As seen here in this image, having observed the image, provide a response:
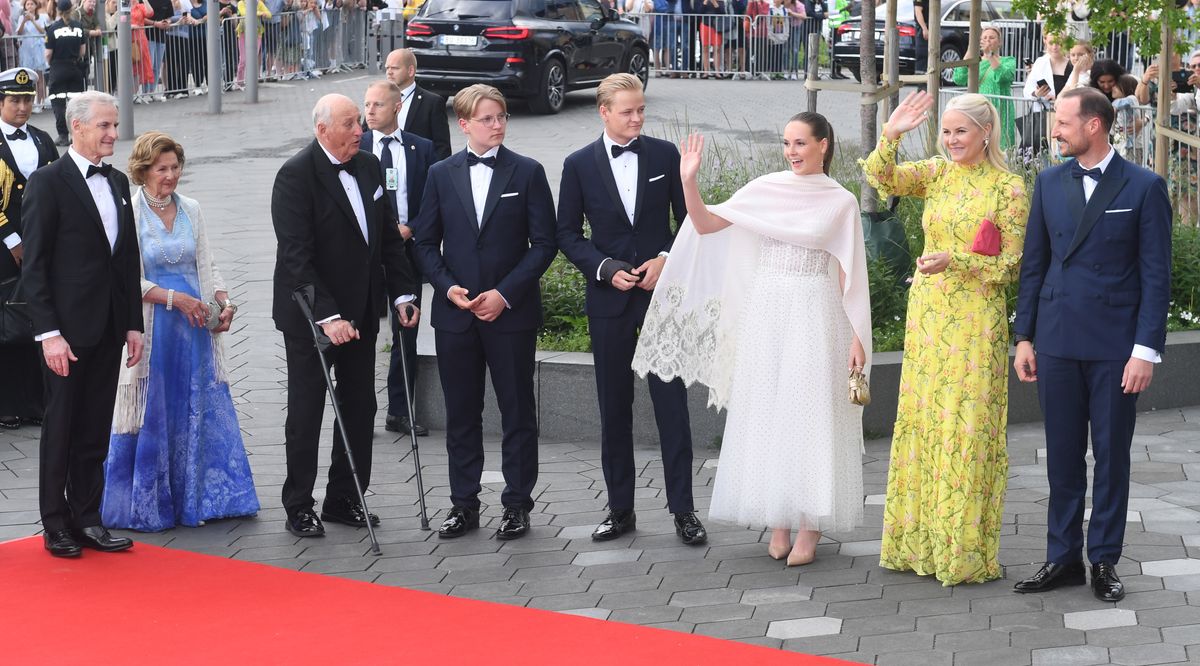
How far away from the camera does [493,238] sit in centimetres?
687

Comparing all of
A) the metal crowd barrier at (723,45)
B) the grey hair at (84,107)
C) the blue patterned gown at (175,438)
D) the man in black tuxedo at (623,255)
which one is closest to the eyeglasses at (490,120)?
the man in black tuxedo at (623,255)

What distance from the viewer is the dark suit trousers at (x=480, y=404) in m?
6.94

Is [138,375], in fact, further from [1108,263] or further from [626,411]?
[1108,263]

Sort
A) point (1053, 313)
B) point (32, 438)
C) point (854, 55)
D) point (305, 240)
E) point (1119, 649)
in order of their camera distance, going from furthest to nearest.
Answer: point (854, 55) → point (32, 438) → point (305, 240) → point (1053, 313) → point (1119, 649)

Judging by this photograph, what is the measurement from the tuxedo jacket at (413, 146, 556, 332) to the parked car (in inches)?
735

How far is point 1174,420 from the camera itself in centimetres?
871

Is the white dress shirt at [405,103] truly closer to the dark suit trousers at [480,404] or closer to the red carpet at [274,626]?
the dark suit trousers at [480,404]

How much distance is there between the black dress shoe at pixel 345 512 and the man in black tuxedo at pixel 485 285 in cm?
42

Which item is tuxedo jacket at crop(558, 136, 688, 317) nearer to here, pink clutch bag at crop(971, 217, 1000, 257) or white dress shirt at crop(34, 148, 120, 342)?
pink clutch bag at crop(971, 217, 1000, 257)

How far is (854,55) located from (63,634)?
21508 millimetres

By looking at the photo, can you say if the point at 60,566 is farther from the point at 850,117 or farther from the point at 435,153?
the point at 850,117

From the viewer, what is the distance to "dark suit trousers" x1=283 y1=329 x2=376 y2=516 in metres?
6.95

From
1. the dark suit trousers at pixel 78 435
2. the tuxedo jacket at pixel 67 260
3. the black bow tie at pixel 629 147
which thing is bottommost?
the dark suit trousers at pixel 78 435

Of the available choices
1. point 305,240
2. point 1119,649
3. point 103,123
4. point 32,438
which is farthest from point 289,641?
point 32,438
